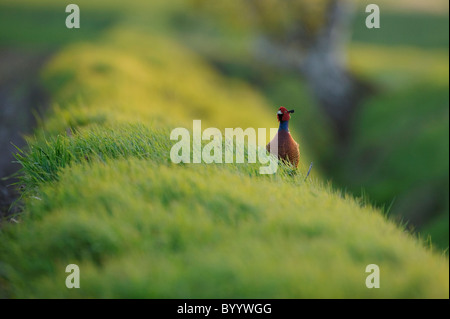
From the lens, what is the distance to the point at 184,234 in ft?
11.0

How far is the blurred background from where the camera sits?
423 inches

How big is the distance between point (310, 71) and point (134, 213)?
53.1 ft

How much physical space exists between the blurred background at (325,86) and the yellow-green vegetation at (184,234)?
1780mm

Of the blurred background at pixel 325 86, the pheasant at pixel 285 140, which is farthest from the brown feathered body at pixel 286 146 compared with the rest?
the blurred background at pixel 325 86

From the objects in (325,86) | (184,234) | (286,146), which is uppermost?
(325,86)

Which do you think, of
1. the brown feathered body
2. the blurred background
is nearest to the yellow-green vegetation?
the brown feathered body

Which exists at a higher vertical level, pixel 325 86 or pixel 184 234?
pixel 325 86

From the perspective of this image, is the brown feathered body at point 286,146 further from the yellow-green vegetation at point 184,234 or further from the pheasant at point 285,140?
the yellow-green vegetation at point 184,234

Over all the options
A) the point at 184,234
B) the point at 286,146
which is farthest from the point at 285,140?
the point at 184,234

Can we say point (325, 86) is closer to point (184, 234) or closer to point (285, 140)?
point (285, 140)

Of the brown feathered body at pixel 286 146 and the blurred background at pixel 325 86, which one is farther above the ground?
the blurred background at pixel 325 86

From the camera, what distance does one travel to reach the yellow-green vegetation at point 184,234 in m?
3.00

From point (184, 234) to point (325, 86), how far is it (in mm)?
16097

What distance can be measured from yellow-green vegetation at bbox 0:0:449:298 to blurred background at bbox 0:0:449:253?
1.78 m
